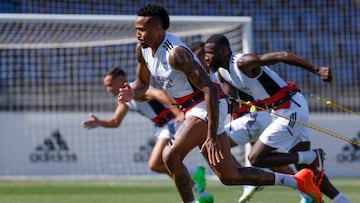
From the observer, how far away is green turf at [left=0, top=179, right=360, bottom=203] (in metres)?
13.0

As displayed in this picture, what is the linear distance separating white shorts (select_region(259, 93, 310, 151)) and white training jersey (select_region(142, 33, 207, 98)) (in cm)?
216

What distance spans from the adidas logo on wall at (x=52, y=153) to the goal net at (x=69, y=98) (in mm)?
21

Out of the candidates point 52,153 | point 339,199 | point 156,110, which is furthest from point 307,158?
point 52,153

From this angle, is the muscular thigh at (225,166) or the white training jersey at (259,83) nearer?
the muscular thigh at (225,166)

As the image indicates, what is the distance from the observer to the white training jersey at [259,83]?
1136 cm

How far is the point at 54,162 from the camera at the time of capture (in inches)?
771

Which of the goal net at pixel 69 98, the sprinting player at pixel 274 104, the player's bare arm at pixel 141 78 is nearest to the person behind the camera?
the player's bare arm at pixel 141 78

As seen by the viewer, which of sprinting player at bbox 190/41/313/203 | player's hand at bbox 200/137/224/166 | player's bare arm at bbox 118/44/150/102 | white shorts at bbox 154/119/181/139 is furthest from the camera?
white shorts at bbox 154/119/181/139

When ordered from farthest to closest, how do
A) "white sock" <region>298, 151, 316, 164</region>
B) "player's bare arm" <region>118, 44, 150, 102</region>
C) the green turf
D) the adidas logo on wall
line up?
the adidas logo on wall < the green turf < "white sock" <region>298, 151, 316, 164</region> < "player's bare arm" <region>118, 44, 150, 102</region>

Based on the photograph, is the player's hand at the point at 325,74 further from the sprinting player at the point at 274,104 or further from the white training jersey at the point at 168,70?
the white training jersey at the point at 168,70

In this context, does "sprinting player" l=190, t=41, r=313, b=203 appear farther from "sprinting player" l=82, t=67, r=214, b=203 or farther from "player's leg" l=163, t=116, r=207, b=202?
"player's leg" l=163, t=116, r=207, b=202

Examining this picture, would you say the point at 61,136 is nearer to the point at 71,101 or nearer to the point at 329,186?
the point at 71,101

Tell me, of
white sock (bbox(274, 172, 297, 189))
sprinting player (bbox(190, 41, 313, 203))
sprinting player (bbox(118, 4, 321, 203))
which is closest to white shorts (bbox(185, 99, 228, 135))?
sprinting player (bbox(118, 4, 321, 203))

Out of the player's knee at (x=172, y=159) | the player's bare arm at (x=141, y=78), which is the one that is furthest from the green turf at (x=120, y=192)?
the player's knee at (x=172, y=159)
